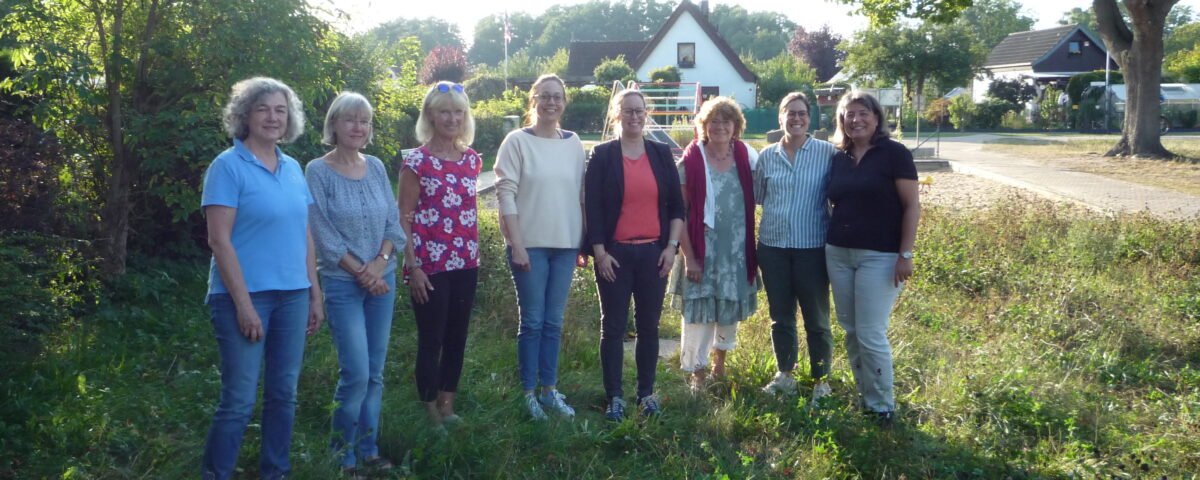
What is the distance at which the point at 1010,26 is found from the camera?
10712 centimetres

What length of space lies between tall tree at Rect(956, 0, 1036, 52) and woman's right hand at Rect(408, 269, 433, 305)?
11293 centimetres

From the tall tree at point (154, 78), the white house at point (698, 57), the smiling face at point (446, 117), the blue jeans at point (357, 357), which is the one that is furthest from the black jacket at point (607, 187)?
the white house at point (698, 57)

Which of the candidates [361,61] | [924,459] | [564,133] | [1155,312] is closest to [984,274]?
[1155,312]

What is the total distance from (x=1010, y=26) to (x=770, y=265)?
11575 cm

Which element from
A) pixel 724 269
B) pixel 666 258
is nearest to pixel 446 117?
pixel 666 258

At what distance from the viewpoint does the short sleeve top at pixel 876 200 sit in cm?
444

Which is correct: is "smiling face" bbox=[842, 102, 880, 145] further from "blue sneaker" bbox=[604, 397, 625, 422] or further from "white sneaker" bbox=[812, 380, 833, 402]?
"blue sneaker" bbox=[604, 397, 625, 422]

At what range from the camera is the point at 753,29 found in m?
101

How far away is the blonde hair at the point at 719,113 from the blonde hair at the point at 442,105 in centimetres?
132

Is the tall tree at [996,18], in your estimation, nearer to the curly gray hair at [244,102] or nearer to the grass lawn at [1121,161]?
the grass lawn at [1121,161]

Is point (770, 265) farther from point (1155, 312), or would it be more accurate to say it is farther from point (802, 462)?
point (1155, 312)

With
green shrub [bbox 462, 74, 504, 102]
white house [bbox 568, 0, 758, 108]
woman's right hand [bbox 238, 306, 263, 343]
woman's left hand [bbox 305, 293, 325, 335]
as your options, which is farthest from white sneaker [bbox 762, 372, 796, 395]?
white house [bbox 568, 0, 758, 108]

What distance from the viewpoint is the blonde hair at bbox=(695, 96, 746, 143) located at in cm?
482

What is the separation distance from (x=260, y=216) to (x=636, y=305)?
2.05 metres
